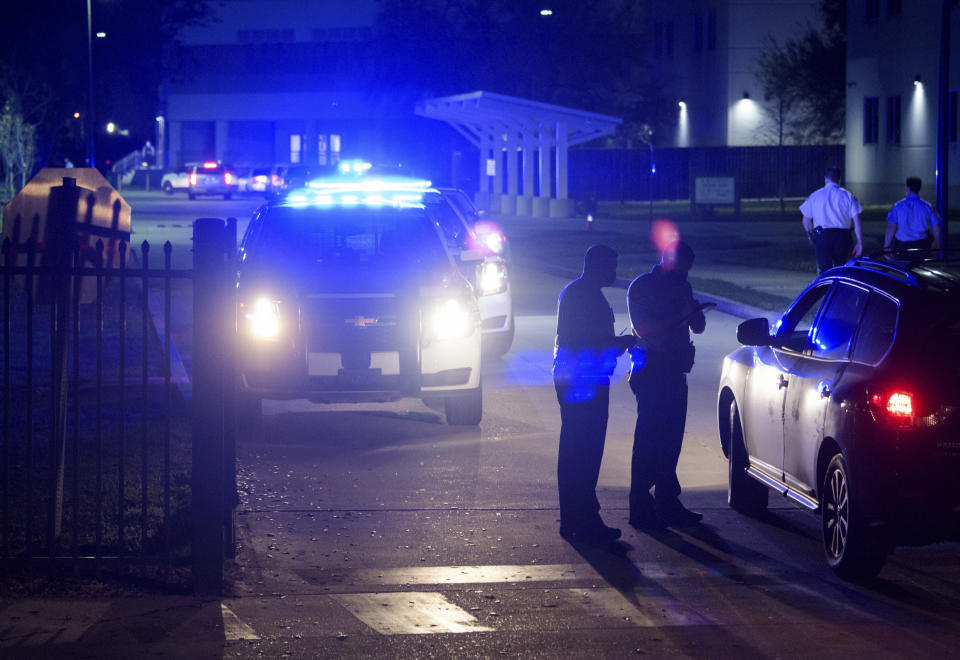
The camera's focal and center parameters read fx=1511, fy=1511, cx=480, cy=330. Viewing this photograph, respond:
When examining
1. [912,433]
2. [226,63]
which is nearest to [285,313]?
[912,433]

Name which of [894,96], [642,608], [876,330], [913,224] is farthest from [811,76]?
[642,608]

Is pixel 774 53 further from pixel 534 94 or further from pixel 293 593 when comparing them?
pixel 293 593

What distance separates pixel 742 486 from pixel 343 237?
464cm

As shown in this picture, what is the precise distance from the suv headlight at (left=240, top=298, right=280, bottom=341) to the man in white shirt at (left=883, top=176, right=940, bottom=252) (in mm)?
10402

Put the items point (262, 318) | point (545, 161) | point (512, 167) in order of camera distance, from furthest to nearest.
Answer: point (512, 167) < point (545, 161) < point (262, 318)

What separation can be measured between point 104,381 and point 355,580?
22.3 feet

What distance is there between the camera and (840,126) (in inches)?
2502

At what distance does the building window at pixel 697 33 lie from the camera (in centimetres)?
6781

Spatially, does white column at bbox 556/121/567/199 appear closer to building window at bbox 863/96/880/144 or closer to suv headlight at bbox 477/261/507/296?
building window at bbox 863/96/880/144

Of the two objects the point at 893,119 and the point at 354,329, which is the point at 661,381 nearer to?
the point at 354,329

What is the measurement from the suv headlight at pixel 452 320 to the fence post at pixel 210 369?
12.9ft

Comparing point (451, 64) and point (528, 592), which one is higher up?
point (451, 64)

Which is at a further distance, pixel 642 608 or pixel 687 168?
pixel 687 168

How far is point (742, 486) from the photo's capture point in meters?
8.88
